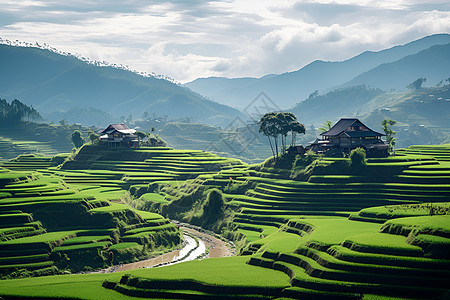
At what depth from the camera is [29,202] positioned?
226 ft

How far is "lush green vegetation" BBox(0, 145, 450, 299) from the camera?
143 ft

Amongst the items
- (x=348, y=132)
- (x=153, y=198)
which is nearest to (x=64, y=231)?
(x=153, y=198)

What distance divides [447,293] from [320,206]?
33633 millimetres

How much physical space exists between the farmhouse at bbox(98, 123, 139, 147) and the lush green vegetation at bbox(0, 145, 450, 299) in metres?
15.9

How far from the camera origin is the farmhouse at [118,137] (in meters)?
131

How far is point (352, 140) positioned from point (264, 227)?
2320 cm

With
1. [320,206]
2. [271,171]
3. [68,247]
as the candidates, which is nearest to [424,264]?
[320,206]

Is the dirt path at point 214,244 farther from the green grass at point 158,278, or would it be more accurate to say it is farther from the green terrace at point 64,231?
the green grass at point 158,278

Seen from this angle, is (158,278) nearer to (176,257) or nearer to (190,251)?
(176,257)

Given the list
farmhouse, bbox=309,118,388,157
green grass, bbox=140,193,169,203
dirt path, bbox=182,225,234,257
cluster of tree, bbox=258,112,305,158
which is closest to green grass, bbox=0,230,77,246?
dirt path, bbox=182,225,234,257

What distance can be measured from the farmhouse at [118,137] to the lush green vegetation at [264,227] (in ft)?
52.3

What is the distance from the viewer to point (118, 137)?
434 ft

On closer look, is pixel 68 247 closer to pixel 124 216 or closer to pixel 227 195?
pixel 124 216

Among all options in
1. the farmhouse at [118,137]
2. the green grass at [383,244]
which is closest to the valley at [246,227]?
the green grass at [383,244]
